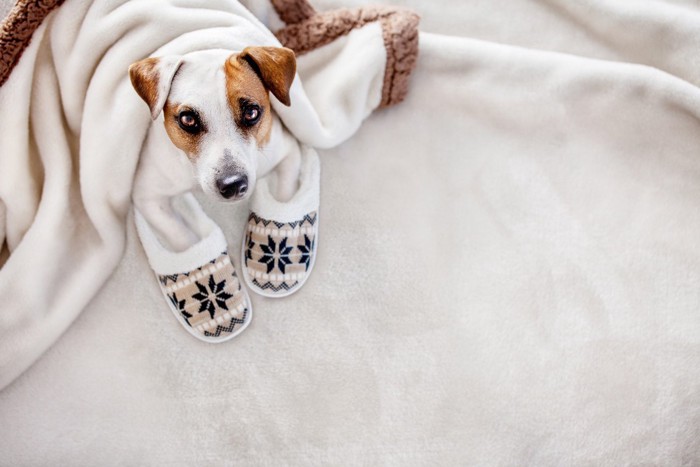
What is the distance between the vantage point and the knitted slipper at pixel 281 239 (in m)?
1.36

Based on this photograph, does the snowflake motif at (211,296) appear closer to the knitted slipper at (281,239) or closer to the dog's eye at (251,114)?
the knitted slipper at (281,239)

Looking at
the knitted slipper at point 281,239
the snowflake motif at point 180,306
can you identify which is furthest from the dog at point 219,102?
the snowflake motif at point 180,306

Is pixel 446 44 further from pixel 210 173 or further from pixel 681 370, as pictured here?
pixel 681 370

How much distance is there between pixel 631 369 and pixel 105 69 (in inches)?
48.6

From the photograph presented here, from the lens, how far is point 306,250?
139 centimetres

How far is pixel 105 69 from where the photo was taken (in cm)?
124

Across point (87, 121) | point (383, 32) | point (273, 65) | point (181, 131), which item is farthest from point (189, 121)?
point (383, 32)

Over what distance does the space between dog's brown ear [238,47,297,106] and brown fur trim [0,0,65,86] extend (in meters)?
0.43

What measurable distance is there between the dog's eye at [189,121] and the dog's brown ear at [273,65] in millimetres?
127

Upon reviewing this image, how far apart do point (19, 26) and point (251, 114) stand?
505 millimetres

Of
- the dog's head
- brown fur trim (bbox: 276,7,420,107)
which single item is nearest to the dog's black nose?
the dog's head

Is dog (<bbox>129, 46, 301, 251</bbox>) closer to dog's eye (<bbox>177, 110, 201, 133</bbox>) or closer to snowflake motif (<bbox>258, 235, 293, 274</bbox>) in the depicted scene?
dog's eye (<bbox>177, 110, 201, 133</bbox>)

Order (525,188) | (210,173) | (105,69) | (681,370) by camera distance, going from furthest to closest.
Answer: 1. (525,188)
2. (681,370)
3. (105,69)
4. (210,173)

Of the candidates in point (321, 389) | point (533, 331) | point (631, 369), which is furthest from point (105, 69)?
point (631, 369)
